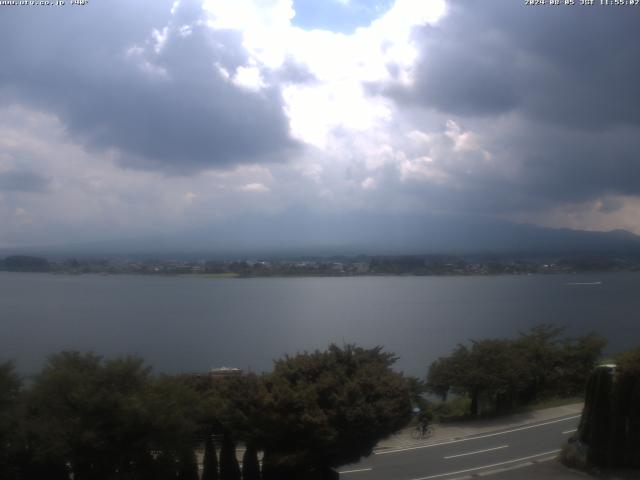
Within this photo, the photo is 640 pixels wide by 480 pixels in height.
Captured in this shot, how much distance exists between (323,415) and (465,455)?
6.07 meters

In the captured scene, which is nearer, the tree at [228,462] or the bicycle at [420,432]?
the tree at [228,462]

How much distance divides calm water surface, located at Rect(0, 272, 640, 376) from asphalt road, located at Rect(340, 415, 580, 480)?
15856 millimetres

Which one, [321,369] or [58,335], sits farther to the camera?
[58,335]

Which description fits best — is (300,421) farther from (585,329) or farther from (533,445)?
(585,329)

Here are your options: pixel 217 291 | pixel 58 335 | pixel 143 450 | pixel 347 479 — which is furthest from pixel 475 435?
pixel 217 291

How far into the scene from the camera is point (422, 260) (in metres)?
124

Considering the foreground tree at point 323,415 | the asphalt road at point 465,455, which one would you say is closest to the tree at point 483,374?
the asphalt road at point 465,455

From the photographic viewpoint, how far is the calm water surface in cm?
4062

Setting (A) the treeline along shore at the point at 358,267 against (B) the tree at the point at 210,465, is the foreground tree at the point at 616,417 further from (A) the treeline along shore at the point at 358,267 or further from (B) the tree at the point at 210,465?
(A) the treeline along shore at the point at 358,267

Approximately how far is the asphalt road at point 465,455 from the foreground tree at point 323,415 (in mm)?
2286

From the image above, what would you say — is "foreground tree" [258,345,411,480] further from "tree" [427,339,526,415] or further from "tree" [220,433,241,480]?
"tree" [427,339,526,415]

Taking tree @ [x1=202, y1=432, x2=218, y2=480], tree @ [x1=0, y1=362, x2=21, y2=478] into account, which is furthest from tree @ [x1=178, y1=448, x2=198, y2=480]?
tree @ [x1=0, y1=362, x2=21, y2=478]

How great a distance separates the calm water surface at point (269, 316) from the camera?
40.6m

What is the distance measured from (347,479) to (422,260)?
111m
